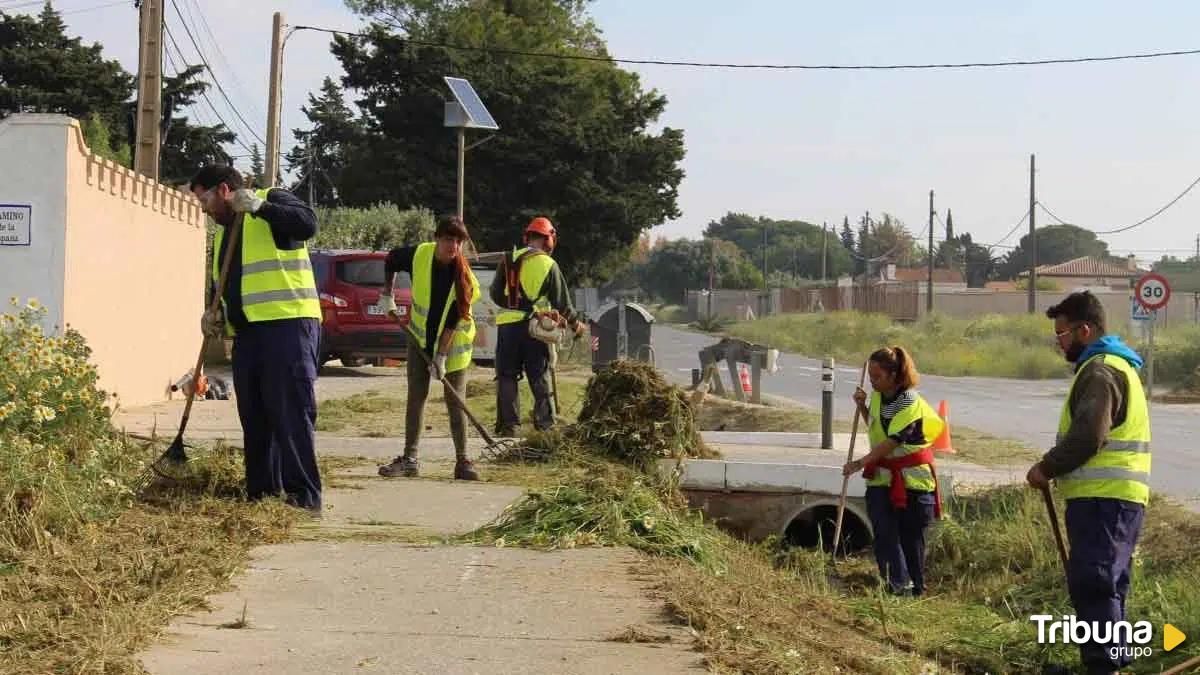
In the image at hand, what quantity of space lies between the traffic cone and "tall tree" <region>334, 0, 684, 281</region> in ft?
84.8

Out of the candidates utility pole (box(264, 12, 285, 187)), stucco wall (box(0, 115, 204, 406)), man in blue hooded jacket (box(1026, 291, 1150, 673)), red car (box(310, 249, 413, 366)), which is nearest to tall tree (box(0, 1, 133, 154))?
utility pole (box(264, 12, 285, 187))

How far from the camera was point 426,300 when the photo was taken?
9.82 m

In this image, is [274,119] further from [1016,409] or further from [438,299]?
[438,299]

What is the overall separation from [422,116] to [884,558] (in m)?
41.3

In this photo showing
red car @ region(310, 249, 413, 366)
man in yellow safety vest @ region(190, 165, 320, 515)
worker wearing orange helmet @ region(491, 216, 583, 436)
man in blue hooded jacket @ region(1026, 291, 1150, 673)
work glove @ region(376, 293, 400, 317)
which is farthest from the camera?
red car @ region(310, 249, 413, 366)

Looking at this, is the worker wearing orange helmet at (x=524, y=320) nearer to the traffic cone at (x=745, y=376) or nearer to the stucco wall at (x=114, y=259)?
the stucco wall at (x=114, y=259)

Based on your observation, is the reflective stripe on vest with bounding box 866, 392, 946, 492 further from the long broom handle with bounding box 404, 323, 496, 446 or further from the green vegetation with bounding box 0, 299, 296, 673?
the green vegetation with bounding box 0, 299, 296, 673

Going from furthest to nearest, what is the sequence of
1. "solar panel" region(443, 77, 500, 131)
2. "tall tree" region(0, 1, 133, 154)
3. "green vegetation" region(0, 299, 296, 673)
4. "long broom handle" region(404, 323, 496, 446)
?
"tall tree" region(0, 1, 133, 154) → "solar panel" region(443, 77, 500, 131) → "long broom handle" region(404, 323, 496, 446) → "green vegetation" region(0, 299, 296, 673)

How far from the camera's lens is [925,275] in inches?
4742

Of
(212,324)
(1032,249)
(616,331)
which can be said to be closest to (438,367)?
(212,324)

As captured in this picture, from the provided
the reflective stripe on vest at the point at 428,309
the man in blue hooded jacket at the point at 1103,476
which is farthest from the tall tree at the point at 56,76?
the man in blue hooded jacket at the point at 1103,476

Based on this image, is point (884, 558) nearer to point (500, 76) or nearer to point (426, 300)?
point (426, 300)

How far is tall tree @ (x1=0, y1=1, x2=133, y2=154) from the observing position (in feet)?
147

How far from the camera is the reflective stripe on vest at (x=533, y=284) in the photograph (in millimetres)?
11547
